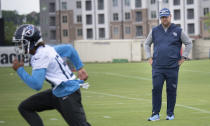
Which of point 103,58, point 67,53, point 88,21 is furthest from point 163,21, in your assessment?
point 88,21

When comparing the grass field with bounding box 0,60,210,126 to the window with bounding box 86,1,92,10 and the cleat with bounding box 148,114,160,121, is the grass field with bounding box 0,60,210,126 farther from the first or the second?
the window with bounding box 86,1,92,10

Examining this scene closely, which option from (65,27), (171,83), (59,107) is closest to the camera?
(59,107)

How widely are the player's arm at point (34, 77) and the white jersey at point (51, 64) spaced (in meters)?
0.08

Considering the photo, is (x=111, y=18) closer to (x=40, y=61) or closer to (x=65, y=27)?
(x=65, y=27)

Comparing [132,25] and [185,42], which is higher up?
[132,25]

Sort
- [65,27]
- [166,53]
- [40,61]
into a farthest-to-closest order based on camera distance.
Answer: [65,27] → [166,53] → [40,61]

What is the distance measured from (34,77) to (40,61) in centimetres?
25

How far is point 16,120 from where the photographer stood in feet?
41.0

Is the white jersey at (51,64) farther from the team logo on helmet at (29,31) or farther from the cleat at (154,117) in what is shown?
the cleat at (154,117)

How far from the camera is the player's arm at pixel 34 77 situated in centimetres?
673

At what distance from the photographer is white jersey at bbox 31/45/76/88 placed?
6.95 metres

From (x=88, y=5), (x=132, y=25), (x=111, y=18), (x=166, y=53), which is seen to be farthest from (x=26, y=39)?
(x=88, y=5)

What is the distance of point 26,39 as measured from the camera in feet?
23.3

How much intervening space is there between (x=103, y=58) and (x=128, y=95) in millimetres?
44755
